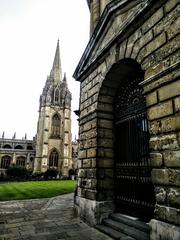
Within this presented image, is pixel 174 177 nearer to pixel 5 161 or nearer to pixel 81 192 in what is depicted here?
pixel 81 192

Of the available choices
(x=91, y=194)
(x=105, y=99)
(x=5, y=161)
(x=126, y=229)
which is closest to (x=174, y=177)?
(x=126, y=229)

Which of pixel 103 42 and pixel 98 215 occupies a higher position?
pixel 103 42

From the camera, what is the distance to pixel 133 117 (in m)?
5.80

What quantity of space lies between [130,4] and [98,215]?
5.93 metres

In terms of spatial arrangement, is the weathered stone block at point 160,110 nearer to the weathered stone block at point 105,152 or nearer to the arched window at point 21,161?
the weathered stone block at point 105,152

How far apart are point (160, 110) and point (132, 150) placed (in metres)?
1.98

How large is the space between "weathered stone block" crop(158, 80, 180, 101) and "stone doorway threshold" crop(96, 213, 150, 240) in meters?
2.74

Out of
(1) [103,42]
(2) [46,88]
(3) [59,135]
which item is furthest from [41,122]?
(1) [103,42]

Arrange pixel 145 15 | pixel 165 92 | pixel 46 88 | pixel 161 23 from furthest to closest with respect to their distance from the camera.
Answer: pixel 46 88
pixel 145 15
pixel 161 23
pixel 165 92

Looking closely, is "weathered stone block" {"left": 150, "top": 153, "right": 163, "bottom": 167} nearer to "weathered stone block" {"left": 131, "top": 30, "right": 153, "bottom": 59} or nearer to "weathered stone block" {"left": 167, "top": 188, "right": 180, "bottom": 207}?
"weathered stone block" {"left": 167, "top": 188, "right": 180, "bottom": 207}

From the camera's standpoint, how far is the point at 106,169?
6023 millimetres

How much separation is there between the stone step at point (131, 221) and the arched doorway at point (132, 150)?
265 mm

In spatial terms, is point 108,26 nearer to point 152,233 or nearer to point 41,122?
point 152,233

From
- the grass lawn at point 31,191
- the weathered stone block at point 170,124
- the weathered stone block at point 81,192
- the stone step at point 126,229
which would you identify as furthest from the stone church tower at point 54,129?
the weathered stone block at point 170,124
